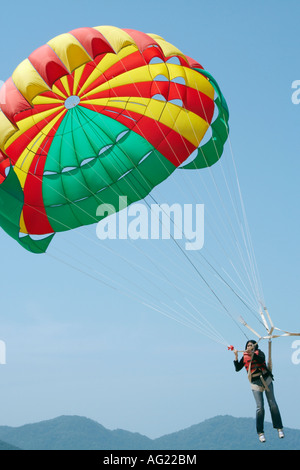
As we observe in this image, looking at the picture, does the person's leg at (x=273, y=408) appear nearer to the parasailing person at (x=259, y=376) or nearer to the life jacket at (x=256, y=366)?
the parasailing person at (x=259, y=376)

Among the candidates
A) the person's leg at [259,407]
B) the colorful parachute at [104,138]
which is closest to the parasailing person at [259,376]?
the person's leg at [259,407]

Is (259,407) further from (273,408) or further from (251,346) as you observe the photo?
(251,346)

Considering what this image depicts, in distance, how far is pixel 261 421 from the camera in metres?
9.95

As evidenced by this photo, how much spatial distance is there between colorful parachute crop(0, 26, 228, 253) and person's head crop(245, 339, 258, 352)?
439cm

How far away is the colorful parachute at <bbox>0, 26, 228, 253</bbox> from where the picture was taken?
12.8 m

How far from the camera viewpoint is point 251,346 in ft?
32.7

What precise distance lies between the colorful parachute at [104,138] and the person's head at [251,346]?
4394 mm

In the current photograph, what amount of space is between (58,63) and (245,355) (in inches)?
214

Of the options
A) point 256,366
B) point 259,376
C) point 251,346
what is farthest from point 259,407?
point 251,346

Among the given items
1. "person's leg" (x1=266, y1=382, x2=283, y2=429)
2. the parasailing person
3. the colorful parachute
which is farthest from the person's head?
the colorful parachute

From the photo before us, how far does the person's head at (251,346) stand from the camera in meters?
9.91

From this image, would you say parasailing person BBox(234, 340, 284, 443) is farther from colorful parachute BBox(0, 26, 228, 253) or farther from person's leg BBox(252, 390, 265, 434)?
colorful parachute BBox(0, 26, 228, 253)

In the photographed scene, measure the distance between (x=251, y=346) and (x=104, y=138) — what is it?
5514mm
